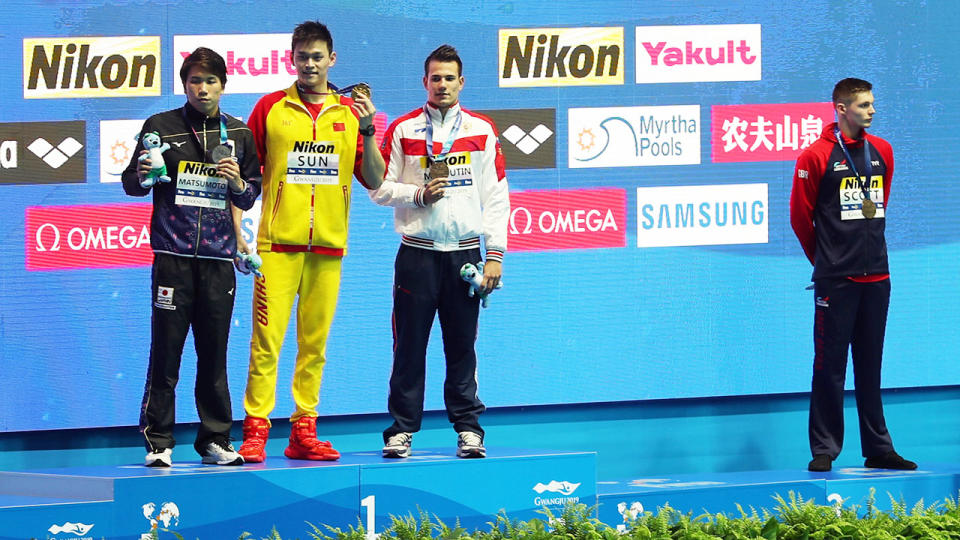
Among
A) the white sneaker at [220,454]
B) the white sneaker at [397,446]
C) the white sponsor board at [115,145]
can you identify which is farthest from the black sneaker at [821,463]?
the white sponsor board at [115,145]

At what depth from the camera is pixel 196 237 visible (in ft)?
15.7

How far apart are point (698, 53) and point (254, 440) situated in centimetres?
288

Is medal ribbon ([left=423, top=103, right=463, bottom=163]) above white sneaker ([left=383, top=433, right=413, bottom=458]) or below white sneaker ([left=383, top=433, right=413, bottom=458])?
above

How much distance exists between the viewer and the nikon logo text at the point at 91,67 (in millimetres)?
5867

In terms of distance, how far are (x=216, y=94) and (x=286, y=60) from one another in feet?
4.13

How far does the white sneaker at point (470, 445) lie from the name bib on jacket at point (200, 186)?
125 cm

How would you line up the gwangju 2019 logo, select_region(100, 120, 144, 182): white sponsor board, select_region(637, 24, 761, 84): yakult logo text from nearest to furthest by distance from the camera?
the gwangju 2019 logo, select_region(100, 120, 144, 182): white sponsor board, select_region(637, 24, 761, 84): yakult logo text

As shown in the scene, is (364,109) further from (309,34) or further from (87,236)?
(87,236)

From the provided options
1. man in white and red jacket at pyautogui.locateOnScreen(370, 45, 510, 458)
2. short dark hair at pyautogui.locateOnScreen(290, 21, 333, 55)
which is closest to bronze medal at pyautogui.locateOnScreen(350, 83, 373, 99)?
short dark hair at pyautogui.locateOnScreen(290, 21, 333, 55)

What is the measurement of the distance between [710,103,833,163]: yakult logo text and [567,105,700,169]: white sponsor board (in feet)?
0.38

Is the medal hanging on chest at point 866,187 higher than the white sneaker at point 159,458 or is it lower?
higher

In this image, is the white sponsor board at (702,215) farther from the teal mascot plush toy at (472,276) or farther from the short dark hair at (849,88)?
the teal mascot plush toy at (472,276)

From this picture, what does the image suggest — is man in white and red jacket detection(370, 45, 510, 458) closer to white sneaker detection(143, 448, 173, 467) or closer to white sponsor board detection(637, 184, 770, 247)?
white sneaker detection(143, 448, 173, 467)

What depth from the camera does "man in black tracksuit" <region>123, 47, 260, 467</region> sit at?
4.78 m
